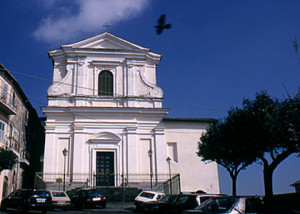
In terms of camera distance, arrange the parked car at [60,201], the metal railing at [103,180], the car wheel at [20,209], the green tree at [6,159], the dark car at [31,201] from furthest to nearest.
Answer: the metal railing at [103,180] < the green tree at [6,159] < the parked car at [60,201] < the car wheel at [20,209] < the dark car at [31,201]


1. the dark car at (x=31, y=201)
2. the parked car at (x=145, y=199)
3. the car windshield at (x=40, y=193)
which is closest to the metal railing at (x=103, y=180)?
the parked car at (x=145, y=199)

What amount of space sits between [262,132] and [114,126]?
45.3ft

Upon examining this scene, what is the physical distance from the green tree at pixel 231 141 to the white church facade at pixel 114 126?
4.14 metres

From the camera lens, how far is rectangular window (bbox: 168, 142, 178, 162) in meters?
30.3

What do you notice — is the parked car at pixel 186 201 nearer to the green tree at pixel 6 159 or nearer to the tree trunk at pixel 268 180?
the tree trunk at pixel 268 180

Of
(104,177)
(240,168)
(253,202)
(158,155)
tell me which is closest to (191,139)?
(158,155)

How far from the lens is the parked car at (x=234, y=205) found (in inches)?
401

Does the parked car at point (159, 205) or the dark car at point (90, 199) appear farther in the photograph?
the dark car at point (90, 199)

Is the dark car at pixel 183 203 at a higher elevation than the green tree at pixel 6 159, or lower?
lower

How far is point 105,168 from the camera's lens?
93.0 feet

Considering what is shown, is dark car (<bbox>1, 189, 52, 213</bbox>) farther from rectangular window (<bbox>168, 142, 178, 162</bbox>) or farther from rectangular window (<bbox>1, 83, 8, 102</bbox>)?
rectangular window (<bbox>168, 142, 178, 162</bbox>)

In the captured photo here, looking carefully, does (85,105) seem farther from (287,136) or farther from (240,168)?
(287,136)

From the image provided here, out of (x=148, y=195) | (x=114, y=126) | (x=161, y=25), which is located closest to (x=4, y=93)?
(x=114, y=126)

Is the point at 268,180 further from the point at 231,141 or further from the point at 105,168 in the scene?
the point at 105,168
